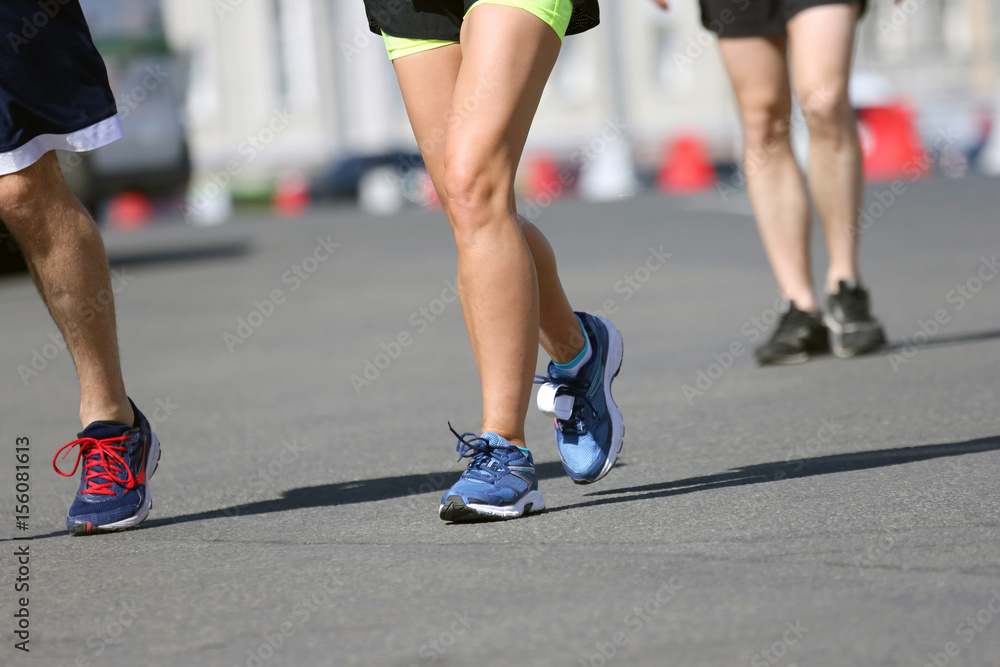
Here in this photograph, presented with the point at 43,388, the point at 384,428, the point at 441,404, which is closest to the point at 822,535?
the point at 384,428

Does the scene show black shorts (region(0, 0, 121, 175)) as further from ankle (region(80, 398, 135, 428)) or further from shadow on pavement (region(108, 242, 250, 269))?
shadow on pavement (region(108, 242, 250, 269))

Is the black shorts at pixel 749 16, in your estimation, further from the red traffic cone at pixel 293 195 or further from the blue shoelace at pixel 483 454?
the red traffic cone at pixel 293 195

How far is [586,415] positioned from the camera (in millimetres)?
3262

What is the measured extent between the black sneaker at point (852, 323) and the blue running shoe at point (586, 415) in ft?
6.91

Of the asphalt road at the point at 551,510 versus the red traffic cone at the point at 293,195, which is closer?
the asphalt road at the point at 551,510

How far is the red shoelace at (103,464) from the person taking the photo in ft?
10.5

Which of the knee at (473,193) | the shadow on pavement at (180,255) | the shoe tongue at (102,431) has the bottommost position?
the shadow on pavement at (180,255)

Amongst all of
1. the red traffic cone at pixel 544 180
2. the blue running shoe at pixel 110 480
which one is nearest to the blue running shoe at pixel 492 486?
the blue running shoe at pixel 110 480

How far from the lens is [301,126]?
152 ft

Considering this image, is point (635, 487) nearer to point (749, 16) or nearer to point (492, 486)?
point (492, 486)

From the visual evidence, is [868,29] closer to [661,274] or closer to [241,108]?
[241,108]

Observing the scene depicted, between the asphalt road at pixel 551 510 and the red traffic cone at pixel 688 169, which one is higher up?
the asphalt road at pixel 551 510

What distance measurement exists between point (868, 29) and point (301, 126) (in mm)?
17818

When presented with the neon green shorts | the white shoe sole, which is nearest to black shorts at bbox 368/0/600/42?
the neon green shorts
